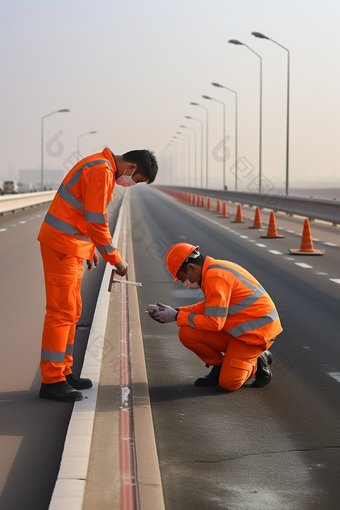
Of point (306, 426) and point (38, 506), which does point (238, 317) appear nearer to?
point (306, 426)

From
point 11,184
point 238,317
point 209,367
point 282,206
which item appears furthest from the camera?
point 11,184

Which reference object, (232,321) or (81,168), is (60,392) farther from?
(81,168)

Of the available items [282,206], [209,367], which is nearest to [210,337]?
[209,367]

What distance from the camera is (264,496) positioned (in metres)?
3.80

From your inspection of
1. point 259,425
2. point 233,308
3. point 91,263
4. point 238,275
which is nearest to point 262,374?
point 233,308

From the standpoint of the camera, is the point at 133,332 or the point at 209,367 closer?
the point at 209,367

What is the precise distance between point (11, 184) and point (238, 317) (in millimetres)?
78815

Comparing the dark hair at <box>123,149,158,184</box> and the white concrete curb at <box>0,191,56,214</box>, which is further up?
the dark hair at <box>123,149,158,184</box>

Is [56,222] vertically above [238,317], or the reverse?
[56,222]

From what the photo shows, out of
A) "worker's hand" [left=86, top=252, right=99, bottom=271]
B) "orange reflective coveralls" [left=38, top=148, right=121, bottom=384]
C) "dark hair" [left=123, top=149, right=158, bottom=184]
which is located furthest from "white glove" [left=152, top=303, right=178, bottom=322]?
"dark hair" [left=123, top=149, right=158, bottom=184]

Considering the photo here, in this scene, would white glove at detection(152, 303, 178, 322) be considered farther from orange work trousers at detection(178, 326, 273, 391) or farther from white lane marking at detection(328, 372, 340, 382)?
white lane marking at detection(328, 372, 340, 382)

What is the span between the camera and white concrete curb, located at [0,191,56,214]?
36.0 m

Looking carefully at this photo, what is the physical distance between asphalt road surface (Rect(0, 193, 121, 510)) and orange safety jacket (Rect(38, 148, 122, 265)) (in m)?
1.16

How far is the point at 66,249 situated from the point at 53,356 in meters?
0.78
